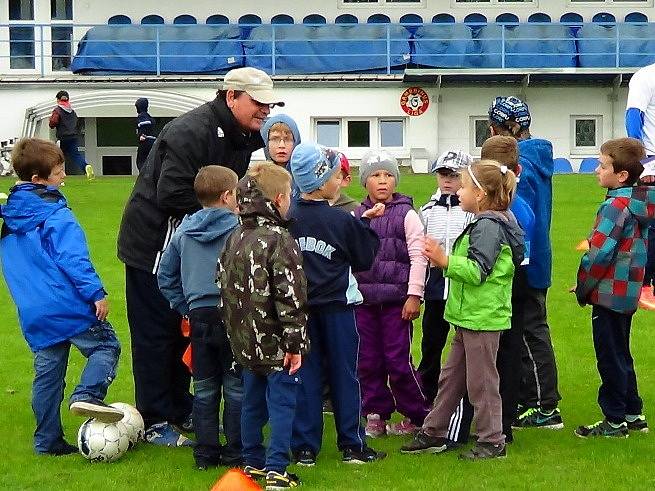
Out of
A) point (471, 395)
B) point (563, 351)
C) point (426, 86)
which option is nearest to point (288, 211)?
point (471, 395)

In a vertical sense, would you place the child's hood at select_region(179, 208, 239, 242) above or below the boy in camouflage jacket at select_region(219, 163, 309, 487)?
above

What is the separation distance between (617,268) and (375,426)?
5.80 feet

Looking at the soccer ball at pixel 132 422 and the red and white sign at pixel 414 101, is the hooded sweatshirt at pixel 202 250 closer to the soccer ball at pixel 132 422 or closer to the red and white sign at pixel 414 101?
the soccer ball at pixel 132 422

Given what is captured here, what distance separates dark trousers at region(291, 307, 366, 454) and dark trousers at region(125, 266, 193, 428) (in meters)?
1.06

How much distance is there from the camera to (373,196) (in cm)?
745

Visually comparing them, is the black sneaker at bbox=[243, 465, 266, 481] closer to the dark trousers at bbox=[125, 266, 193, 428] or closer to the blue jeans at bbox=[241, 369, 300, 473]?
the blue jeans at bbox=[241, 369, 300, 473]

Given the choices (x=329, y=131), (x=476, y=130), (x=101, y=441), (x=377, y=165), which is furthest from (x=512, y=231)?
(x=476, y=130)

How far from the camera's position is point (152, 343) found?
24.4ft

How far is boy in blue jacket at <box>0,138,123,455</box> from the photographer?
7020 millimetres

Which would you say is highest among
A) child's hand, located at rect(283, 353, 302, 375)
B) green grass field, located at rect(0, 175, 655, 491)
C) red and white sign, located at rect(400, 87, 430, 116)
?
red and white sign, located at rect(400, 87, 430, 116)

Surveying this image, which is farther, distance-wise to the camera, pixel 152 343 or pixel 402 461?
pixel 152 343

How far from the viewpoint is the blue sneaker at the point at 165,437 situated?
24.3 ft

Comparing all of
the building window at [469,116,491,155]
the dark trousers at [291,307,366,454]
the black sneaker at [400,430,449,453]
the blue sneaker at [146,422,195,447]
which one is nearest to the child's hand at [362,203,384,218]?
the dark trousers at [291,307,366,454]

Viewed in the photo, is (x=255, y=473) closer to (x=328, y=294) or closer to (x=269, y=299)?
(x=269, y=299)
